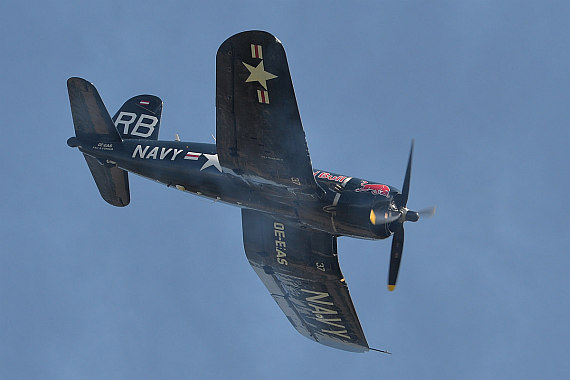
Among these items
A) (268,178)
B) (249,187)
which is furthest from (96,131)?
(268,178)

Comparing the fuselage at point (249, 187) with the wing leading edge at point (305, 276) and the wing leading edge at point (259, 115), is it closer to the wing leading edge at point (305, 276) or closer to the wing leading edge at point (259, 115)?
the wing leading edge at point (259, 115)

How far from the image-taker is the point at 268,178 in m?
22.0

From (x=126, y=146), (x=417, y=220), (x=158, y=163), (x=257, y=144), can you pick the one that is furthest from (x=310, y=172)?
(x=126, y=146)

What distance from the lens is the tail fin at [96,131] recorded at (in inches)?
982

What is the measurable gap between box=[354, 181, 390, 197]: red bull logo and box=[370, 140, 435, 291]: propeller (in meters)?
0.32

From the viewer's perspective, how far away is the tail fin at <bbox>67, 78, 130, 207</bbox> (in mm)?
24938

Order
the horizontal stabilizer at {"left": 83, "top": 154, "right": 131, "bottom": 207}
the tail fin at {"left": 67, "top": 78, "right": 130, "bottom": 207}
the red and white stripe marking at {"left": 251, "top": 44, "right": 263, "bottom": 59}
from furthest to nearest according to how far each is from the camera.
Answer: the horizontal stabilizer at {"left": 83, "top": 154, "right": 131, "bottom": 207}, the tail fin at {"left": 67, "top": 78, "right": 130, "bottom": 207}, the red and white stripe marking at {"left": 251, "top": 44, "right": 263, "bottom": 59}

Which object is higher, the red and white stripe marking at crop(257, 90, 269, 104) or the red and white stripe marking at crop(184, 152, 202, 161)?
the red and white stripe marking at crop(257, 90, 269, 104)

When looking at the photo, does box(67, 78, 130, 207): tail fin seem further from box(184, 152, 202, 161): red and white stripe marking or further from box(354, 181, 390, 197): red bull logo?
box(354, 181, 390, 197): red bull logo

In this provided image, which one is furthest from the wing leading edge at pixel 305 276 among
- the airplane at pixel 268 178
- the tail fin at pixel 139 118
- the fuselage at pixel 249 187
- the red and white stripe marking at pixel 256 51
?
the red and white stripe marking at pixel 256 51

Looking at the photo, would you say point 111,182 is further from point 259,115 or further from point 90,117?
point 259,115

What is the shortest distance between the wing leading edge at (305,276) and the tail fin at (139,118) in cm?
471

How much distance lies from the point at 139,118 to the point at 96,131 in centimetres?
196

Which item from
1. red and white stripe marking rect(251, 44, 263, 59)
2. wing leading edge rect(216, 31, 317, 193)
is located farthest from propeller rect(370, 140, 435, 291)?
red and white stripe marking rect(251, 44, 263, 59)
